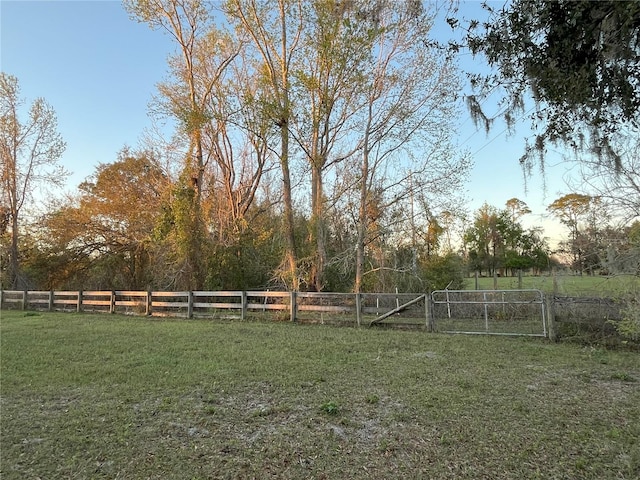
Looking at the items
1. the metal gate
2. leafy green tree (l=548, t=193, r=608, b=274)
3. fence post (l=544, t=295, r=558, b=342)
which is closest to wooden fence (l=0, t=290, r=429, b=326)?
the metal gate

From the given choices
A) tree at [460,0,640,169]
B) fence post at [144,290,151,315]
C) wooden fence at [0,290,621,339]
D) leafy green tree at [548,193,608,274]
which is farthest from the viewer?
fence post at [144,290,151,315]

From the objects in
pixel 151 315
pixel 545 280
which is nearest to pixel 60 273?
pixel 151 315

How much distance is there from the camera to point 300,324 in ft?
37.1

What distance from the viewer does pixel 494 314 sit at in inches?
439

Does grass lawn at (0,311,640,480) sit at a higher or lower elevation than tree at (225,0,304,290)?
lower

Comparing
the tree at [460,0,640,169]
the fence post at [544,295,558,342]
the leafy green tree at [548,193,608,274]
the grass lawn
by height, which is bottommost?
the grass lawn

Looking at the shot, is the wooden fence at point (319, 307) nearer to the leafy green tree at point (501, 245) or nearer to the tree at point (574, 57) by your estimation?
the tree at point (574, 57)

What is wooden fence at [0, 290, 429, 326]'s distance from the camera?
1081 cm

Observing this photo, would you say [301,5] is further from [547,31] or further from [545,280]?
[547,31]

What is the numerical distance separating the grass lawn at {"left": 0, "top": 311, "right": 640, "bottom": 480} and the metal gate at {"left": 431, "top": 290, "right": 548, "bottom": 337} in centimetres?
137

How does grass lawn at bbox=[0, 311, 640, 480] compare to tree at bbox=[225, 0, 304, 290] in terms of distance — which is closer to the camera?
grass lawn at bbox=[0, 311, 640, 480]

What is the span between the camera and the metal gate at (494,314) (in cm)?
870

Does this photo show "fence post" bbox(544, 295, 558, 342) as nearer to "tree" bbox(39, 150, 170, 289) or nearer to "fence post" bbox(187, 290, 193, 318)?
"fence post" bbox(187, 290, 193, 318)

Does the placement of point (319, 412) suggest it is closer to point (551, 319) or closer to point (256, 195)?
point (551, 319)
